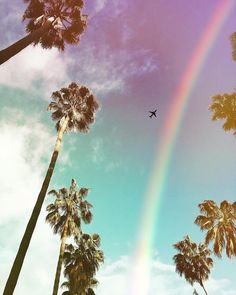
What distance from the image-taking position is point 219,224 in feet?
95.0

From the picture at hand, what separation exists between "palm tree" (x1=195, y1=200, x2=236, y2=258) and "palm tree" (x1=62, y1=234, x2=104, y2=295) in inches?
441

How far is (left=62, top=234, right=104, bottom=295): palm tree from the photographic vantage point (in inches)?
1155

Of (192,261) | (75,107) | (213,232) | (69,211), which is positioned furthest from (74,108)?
(192,261)

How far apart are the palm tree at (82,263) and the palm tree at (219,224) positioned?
441 inches

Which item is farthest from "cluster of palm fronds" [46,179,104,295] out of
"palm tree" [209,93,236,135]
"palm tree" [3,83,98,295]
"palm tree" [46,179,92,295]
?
"palm tree" [209,93,236,135]

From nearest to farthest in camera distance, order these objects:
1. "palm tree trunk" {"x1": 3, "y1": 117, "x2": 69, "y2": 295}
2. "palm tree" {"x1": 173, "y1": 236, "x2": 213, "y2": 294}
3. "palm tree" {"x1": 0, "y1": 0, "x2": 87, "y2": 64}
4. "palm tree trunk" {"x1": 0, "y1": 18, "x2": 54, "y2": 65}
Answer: "palm tree trunk" {"x1": 0, "y1": 18, "x2": 54, "y2": 65} → "palm tree trunk" {"x1": 3, "y1": 117, "x2": 69, "y2": 295} → "palm tree" {"x1": 0, "y1": 0, "x2": 87, "y2": 64} → "palm tree" {"x1": 173, "y1": 236, "x2": 213, "y2": 294}

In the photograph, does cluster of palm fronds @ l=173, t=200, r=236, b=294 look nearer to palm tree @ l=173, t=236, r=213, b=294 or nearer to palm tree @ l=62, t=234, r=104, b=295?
palm tree @ l=173, t=236, r=213, b=294

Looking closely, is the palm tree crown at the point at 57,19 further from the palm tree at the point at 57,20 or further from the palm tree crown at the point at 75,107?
the palm tree crown at the point at 75,107

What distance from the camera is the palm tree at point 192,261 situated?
3769 cm

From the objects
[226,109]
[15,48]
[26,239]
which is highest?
[226,109]

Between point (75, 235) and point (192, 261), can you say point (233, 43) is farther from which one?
point (192, 261)

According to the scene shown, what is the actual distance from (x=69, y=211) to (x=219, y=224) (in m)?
14.5

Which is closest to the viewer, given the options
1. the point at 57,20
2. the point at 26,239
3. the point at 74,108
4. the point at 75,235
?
the point at 26,239

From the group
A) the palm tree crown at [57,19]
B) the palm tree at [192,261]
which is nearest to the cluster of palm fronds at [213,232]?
the palm tree at [192,261]
